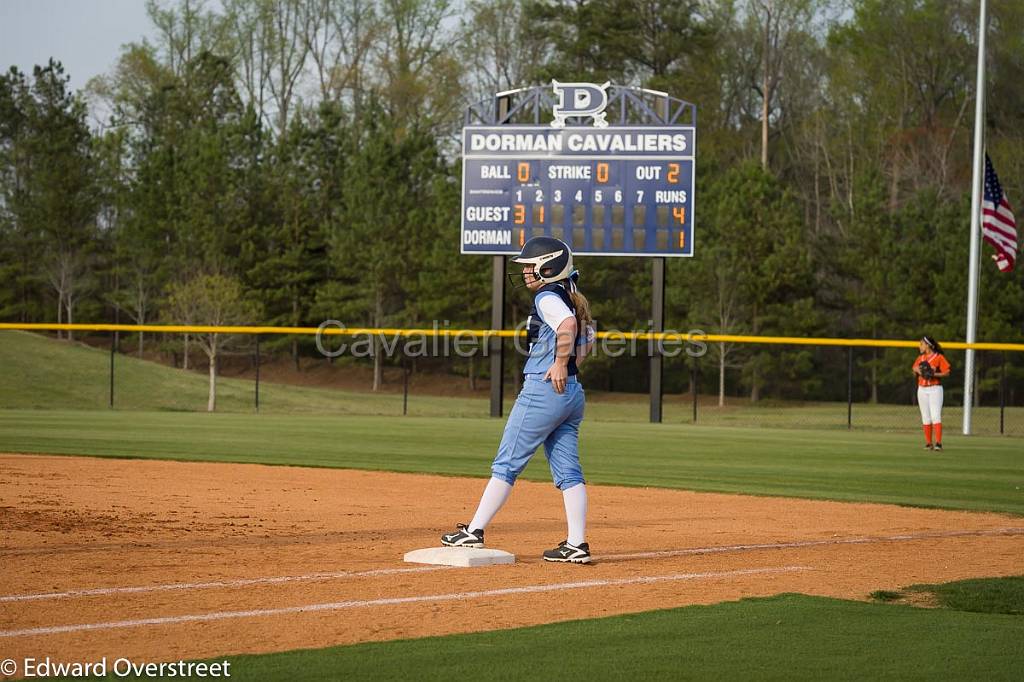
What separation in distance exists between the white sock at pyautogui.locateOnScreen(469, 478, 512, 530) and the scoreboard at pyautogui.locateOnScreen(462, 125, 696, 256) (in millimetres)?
18814

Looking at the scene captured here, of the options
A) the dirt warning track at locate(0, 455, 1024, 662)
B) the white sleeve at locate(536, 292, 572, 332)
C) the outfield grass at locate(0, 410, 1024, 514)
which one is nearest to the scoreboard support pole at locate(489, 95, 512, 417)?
the outfield grass at locate(0, 410, 1024, 514)

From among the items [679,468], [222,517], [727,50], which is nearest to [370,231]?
[727,50]

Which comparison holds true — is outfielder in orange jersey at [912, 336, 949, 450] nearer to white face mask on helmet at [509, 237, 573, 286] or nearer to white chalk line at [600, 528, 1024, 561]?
white chalk line at [600, 528, 1024, 561]

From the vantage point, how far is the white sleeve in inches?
295

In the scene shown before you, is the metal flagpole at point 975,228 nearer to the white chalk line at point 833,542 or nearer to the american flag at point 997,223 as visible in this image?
the american flag at point 997,223

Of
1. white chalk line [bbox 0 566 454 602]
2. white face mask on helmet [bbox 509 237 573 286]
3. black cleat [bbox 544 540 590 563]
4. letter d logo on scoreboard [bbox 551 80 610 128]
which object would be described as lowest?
white chalk line [bbox 0 566 454 602]

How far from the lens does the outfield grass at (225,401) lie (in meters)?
32.8

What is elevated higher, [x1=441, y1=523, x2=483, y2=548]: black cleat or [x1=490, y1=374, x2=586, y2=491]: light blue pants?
[x1=490, y1=374, x2=586, y2=491]: light blue pants

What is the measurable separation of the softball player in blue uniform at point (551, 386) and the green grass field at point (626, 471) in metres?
1.61

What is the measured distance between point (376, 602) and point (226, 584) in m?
0.94

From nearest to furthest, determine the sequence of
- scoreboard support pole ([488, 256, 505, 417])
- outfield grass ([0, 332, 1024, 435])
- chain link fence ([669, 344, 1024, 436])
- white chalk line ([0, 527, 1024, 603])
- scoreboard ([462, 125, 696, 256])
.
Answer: white chalk line ([0, 527, 1024, 603])
scoreboard ([462, 125, 696, 256])
scoreboard support pole ([488, 256, 505, 417])
outfield grass ([0, 332, 1024, 435])
chain link fence ([669, 344, 1024, 436])

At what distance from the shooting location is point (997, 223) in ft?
84.6

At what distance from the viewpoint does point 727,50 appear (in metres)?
58.1

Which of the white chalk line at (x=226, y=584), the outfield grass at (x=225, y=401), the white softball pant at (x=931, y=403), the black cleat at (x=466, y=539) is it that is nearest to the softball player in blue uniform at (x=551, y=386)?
the black cleat at (x=466, y=539)
